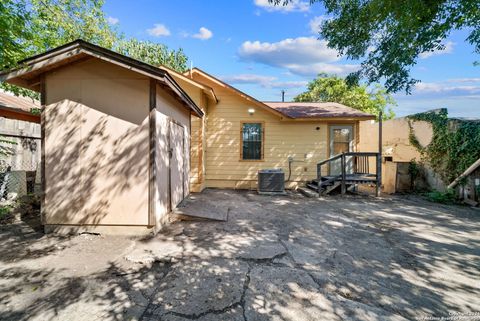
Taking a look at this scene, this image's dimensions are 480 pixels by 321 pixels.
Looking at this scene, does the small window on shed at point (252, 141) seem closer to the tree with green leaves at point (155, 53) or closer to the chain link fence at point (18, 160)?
the chain link fence at point (18, 160)

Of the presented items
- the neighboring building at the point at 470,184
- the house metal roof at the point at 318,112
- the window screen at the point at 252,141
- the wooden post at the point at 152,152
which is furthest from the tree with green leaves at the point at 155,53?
the neighboring building at the point at 470,184

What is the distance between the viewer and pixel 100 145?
13.6ft

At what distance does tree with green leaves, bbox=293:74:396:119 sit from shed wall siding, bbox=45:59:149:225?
2675 centimetres

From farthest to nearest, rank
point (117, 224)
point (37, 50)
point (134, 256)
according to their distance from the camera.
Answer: point (37, 50) → point (117, 224) → point (134, 256)

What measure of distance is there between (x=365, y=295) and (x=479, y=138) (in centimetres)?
740

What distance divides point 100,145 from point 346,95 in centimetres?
2850

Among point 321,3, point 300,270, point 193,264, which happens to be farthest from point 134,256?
point 321,3

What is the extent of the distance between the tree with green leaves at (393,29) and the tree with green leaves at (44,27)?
244 inches

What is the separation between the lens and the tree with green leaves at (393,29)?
232 inches

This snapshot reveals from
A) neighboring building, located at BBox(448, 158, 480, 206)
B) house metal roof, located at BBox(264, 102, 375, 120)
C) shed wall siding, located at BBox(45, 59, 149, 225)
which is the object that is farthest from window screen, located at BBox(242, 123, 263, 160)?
neighboring building, located at BBox(448, 158, 480, 206)

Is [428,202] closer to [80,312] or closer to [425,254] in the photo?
[425,254]

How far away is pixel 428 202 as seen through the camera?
729cm

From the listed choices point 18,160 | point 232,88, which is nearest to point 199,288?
point 232,88

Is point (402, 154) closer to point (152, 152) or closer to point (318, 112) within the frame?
point (318, 112)
